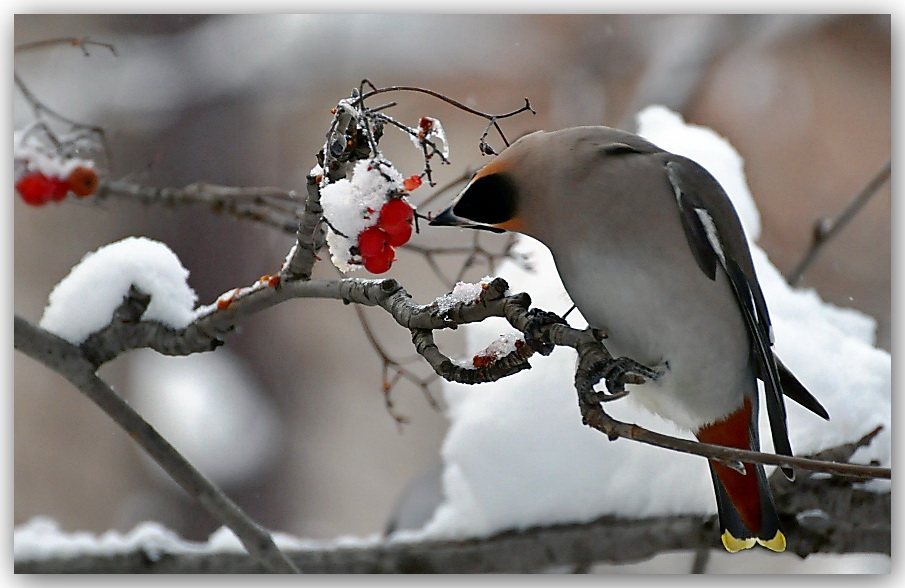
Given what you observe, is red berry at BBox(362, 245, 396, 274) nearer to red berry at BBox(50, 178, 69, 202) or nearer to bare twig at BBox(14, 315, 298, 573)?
bare twig at BBox(14, 315, 298, 573)

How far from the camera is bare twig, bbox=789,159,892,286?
163cm

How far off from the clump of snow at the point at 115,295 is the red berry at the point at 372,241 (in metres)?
0.34

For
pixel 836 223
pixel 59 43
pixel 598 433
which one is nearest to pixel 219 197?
pixel 59 43

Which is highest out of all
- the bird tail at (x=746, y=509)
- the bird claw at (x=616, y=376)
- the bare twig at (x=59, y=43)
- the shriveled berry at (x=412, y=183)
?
the bare twig at (x=59, y=43)

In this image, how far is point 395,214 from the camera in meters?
0.94

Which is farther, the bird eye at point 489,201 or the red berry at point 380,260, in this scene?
the bird eye at point 489,201

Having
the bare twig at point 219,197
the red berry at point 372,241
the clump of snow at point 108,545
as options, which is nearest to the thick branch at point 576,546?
the clump of snow at point 108,545

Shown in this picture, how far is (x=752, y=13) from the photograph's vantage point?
1.62 meters

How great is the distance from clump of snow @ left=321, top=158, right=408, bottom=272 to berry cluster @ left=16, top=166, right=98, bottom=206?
57 cm

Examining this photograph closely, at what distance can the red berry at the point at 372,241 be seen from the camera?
956 mm

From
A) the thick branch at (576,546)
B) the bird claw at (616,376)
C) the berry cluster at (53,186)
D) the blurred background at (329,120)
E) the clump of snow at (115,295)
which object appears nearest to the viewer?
the bird claw at (616,376)

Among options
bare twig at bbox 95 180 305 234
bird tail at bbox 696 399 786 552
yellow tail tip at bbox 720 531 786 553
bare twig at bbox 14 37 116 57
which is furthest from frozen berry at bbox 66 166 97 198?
yellow tail tip at bbox 720 531 786 553

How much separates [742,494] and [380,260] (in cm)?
64

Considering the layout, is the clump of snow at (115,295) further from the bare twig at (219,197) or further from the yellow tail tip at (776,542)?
the yellow tail tip at (776,542)
